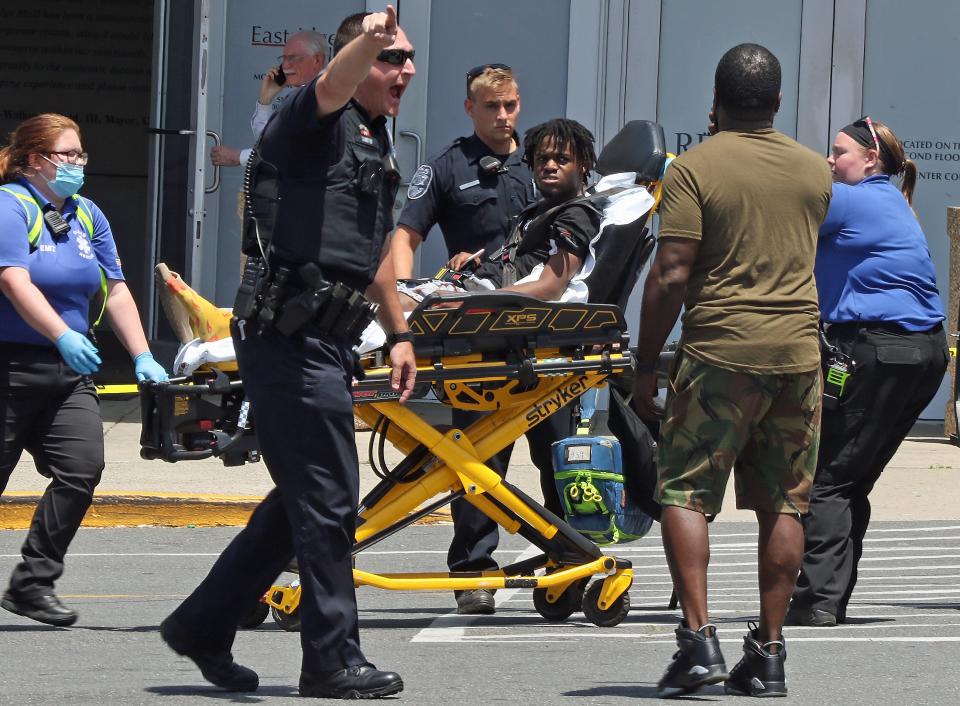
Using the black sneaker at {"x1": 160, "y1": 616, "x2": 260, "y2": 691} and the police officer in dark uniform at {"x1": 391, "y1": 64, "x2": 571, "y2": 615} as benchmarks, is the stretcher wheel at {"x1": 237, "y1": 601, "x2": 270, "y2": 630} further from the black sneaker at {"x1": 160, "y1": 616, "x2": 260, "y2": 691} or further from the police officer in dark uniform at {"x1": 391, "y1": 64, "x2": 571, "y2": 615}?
the police officer in dark uniform at {"x1": 391, "y1": 64, "x2": 571, "y2": 615}

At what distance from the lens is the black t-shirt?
6.60 metres

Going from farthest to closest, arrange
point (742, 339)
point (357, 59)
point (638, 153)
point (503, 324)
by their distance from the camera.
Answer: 1. point (638, 153)
2. point (503, 324)
3. point (742, 339)
4. point (357, 59)

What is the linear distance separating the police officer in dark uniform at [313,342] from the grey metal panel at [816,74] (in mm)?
7216

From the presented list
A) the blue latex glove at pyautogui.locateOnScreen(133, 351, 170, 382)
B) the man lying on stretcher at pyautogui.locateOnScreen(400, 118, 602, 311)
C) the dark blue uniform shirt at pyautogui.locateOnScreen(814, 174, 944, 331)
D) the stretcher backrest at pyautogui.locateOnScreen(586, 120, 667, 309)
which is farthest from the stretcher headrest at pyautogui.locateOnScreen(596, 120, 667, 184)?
the blue latex glove at pyautogui.locateOnScreen(133, 351, 170, 382)

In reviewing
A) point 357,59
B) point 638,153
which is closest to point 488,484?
point 638,153

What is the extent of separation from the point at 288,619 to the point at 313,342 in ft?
5.69

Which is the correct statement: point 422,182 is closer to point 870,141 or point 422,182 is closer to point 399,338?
point 870,141

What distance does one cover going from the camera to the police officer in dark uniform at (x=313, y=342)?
5004 millimetres

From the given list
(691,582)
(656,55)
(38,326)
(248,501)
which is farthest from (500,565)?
(656,55)

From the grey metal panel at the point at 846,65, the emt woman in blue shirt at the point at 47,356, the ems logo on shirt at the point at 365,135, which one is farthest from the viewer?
the grey metal panel at the point at 846,65

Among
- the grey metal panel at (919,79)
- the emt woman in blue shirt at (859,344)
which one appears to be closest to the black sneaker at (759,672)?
the emt woman in blue shirt at (859,344)

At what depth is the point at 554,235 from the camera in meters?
6.64

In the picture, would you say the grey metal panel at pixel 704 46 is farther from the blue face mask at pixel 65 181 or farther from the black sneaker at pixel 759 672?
the black sneaker at pixel 759 672

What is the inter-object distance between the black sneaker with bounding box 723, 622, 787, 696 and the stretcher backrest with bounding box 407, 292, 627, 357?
1420mm
